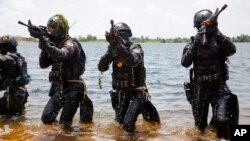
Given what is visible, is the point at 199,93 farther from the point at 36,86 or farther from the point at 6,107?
the point at 36,86

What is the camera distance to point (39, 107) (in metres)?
12.2

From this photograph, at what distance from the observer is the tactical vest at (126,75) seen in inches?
298

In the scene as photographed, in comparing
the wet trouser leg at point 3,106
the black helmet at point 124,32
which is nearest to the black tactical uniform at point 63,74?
the black helmet at point 124,32

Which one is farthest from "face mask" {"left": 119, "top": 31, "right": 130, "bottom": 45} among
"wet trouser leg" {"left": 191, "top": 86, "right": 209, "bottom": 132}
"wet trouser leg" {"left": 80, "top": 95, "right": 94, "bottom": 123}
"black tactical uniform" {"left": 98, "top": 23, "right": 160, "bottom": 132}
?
"wet trouser leg" {"left": 191, "top": 86, "right": 209, "bottom": 132}

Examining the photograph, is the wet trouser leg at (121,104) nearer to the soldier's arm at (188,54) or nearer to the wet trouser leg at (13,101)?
the soldier's arm at (188,54)

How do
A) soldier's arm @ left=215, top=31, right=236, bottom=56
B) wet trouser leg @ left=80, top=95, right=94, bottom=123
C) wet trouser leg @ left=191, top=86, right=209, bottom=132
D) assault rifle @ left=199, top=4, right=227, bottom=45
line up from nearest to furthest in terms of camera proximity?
assault rifle @ left=199, top=4, right=227, bottom=45 → soldier's arm @ left=215, top=31, right=236, bottom=56 → wet trouser leg @ left=191, top=86, right=209, bottom=132 → wet trouser leg @ left=80, top=95, right=94, bottom=123

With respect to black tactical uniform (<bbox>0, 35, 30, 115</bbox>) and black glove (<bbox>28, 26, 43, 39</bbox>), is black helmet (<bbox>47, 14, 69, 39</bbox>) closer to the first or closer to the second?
black glove (<bbox>28, 26, 43, 39</bbox>)

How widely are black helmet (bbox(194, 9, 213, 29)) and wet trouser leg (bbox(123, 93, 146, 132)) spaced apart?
1.75 m

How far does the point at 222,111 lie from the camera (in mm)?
6730

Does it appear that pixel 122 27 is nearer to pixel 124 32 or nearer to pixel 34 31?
pixel 124 32

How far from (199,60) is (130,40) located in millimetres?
1454

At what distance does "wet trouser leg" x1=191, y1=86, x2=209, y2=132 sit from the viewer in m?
7.29

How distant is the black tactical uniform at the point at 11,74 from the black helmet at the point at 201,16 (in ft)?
14.1

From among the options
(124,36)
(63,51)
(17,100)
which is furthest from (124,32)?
(17,100)
